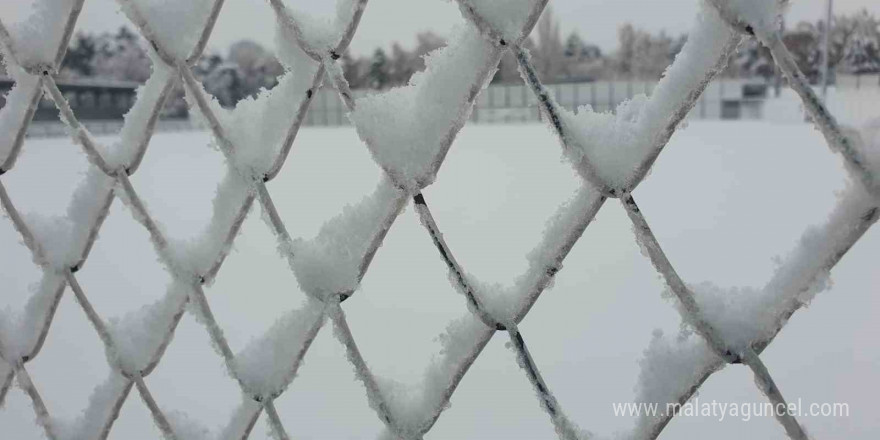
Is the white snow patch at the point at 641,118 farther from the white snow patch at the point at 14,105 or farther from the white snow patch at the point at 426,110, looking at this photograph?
the white snow patch at the point at 14,105

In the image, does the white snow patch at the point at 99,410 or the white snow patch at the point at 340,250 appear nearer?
the white snow patch at the point at 340,250

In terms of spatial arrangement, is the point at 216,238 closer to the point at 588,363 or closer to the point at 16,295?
the point at 588,363

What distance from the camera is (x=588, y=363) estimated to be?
5.33 ft

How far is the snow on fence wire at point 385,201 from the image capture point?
32 centimetres

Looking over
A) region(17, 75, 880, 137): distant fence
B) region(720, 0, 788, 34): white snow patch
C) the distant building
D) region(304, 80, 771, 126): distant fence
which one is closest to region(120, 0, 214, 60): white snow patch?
region(720, 0, 788, 34): white snow patch

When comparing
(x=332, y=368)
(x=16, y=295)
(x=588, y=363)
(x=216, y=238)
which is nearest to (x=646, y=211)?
(x=588, y=363)

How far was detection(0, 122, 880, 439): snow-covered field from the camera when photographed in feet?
4.31

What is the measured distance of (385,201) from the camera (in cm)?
39

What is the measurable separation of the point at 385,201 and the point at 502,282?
2140 millimetres

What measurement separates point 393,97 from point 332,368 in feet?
4.12

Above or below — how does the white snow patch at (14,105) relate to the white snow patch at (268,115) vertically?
above

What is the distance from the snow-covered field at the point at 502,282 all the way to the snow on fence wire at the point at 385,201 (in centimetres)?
8

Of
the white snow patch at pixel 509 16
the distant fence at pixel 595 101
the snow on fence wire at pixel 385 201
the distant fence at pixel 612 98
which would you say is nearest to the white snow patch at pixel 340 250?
the snow on fence wire at pixel 385 201

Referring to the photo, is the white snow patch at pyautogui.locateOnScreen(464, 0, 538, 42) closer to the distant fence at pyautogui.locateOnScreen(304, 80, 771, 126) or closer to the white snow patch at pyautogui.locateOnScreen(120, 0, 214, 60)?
the white snow patch at pyautogui.locateOnScreen(120, 0, 214, 60)
